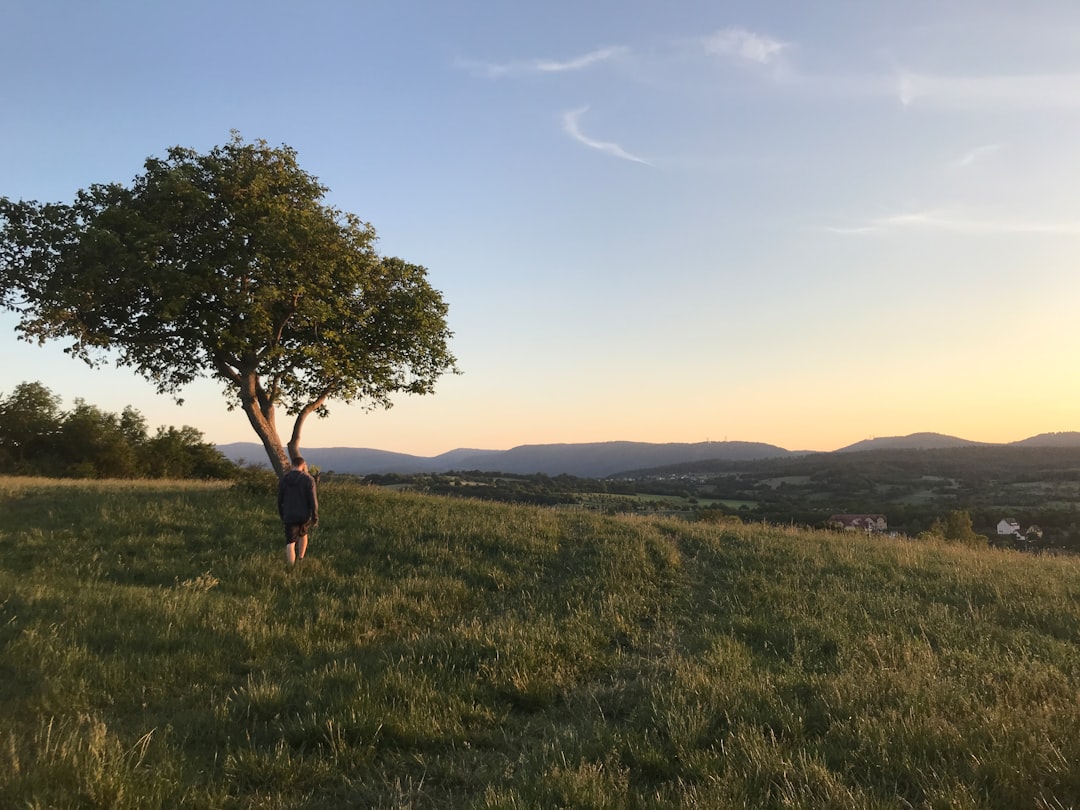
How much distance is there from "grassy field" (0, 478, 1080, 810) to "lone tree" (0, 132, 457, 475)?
690cm

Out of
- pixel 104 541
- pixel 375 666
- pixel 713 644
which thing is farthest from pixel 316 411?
pixel 713 644

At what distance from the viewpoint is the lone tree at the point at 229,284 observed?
16.6 meters

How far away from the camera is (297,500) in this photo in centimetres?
1142

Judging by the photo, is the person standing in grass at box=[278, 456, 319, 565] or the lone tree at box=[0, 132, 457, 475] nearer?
the person standing in grass at box=[278, 456, 319, 565]

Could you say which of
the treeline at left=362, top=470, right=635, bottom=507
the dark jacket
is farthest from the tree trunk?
the dark jacket

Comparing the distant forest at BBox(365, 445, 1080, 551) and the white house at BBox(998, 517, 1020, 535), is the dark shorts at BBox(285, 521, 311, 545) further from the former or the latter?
the white house at BBox(998, 517, 1020, 535)

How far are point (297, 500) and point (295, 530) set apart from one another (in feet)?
2.08

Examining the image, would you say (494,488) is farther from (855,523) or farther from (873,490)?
(873,490)

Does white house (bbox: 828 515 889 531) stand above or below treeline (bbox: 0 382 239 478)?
below

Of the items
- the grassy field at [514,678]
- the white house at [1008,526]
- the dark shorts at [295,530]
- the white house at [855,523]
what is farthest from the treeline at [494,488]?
the white house at [1008,526]

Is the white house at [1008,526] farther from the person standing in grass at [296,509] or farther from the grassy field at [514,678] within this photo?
the person standing in grass at [296,509]

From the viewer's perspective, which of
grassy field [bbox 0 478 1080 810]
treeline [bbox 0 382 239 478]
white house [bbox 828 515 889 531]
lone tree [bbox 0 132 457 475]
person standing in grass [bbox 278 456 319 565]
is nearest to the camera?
grassy field [bbox 0 478 1080 810]

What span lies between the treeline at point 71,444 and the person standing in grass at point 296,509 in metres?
31.6

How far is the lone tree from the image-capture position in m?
16.6
